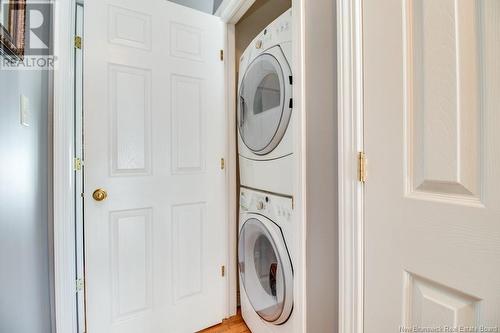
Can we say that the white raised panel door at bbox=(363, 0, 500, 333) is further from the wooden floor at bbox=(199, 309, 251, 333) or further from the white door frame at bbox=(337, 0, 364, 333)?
the wooden floor at bbox=(199, 309, 251, 333)

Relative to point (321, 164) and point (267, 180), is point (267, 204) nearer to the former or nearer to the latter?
point (267, 180)

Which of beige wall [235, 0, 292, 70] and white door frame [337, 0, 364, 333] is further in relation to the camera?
beige wall [235, 0, 292, 70]

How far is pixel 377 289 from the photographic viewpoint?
685 millimetres

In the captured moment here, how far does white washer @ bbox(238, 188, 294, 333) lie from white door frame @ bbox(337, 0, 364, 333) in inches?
12.4

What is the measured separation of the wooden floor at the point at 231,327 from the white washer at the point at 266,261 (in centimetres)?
6

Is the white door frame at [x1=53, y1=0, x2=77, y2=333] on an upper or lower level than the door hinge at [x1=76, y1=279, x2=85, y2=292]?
upper

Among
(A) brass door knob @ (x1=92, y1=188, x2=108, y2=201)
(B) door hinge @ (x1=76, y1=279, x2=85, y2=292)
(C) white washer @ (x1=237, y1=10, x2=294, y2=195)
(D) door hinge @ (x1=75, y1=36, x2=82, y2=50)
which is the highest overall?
(D) door hinge @ (x1=75, y1=36, x2=82, y2=50)

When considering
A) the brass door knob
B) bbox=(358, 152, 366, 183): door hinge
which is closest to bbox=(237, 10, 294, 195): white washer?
bbox=(358, 152, 366, 183): door hinge

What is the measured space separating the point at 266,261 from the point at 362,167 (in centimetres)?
85

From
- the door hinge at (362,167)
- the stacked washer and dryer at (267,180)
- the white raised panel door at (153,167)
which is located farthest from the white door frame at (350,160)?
the white raised panel door at (153,167)

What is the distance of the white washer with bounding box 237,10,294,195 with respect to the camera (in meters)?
1.07

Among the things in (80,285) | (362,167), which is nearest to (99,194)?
(80,285)

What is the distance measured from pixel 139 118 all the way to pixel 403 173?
51.7 inches

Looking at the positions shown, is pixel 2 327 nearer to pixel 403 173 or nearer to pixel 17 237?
pixel 17 237
